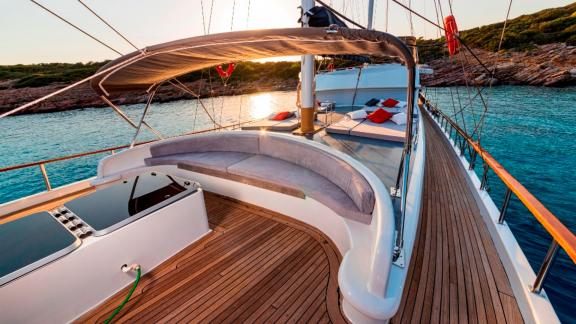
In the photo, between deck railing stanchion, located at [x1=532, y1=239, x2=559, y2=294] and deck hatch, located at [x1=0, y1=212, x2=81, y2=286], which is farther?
deck hatch, located at [x1=0, y1=212, x2=81, y2=286]

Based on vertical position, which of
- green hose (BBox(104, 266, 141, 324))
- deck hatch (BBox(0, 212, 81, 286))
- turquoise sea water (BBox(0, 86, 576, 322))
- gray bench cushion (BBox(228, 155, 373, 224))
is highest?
gray bench cushion (BBox(228, 155, 373, 224))

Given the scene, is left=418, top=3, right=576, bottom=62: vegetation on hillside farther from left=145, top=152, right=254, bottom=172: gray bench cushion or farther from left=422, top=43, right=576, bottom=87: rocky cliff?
left=145, top=152, right=254, bottom=172: gray bench cushion

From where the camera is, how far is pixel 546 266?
5.49 ft

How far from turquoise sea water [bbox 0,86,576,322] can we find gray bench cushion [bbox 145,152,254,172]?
1428 mm

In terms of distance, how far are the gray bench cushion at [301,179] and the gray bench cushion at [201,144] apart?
2.23 ft

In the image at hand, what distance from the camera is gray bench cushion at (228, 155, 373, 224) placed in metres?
2.60

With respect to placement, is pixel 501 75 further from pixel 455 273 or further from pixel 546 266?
pixel 546 266

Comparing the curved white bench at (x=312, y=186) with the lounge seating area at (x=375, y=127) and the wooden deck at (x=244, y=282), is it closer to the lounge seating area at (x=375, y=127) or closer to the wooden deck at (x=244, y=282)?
the wooden deck at (x=244, y=282)

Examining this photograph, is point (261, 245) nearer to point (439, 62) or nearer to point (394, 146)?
point (394, 146)

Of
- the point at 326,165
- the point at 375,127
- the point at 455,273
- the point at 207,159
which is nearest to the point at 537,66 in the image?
the point at 375,127

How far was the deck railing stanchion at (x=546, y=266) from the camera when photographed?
1593 mm


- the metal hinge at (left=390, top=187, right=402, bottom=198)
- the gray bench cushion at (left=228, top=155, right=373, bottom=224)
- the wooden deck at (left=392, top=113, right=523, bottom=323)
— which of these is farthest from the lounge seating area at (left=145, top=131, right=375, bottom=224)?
the wooden deck at (left=392, top=113, right=523, bottom=323)

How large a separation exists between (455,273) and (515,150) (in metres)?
11.9

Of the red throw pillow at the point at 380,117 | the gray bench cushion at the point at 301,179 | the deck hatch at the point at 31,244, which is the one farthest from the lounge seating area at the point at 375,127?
the deck hatch at the point at 31,244
